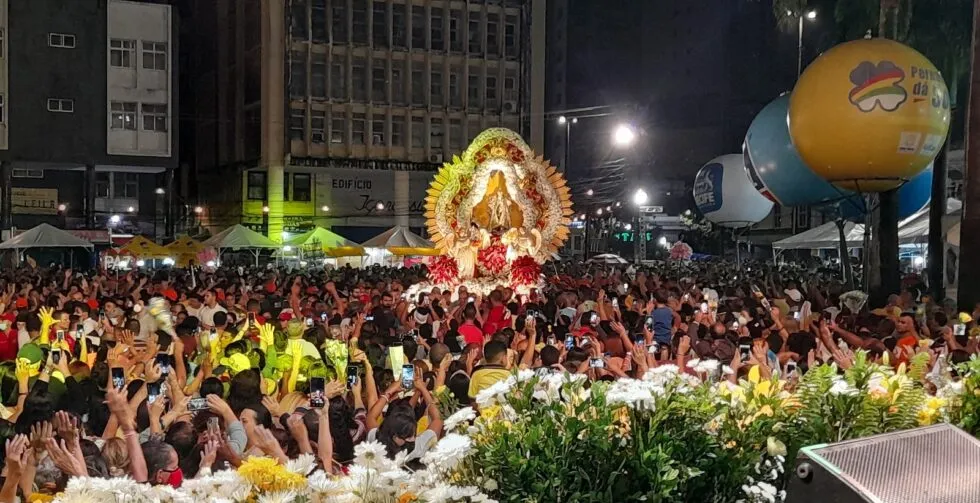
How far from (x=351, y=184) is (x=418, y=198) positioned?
3.36m

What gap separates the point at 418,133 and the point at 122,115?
515 inches

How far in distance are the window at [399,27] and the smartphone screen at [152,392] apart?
124 feet

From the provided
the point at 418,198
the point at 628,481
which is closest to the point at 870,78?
the point at 628,481

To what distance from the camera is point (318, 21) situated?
41.4 metres

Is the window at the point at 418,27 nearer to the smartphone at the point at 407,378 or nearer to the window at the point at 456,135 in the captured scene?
the window at the point at 456,135

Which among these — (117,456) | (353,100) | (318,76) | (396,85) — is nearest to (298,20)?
(318,76)

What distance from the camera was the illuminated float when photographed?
17.6 meters

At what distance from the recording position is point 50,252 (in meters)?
35.2

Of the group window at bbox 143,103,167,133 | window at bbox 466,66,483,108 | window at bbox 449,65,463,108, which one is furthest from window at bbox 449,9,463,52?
window at bbox 143,103,167,133

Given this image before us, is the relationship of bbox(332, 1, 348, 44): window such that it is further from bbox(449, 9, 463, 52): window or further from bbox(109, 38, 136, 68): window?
bbox(109, 38, 136, 68): window

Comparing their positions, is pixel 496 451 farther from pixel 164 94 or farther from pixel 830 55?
pixel 164 94

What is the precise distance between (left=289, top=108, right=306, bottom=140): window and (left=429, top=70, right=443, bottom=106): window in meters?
6.25

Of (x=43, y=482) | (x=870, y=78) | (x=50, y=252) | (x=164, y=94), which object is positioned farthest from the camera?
(x=164, y=94)

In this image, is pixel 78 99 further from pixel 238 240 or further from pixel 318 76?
pixel 238 240
